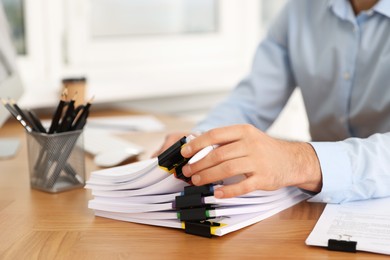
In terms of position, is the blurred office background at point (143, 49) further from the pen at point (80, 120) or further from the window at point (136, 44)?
the pen at point (80, 120)

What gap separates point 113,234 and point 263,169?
0.80ft

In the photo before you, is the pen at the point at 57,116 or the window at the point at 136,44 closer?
the pen at the point at 57,116

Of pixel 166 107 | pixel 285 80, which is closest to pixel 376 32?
pixel 285 80

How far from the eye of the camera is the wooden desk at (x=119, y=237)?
85cm

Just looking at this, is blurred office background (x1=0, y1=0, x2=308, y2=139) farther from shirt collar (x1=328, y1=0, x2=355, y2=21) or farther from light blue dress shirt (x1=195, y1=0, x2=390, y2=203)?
shirt collar (x1=328, y1=0, x2=355, y2=21)

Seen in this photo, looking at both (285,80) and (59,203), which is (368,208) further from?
(285,80)

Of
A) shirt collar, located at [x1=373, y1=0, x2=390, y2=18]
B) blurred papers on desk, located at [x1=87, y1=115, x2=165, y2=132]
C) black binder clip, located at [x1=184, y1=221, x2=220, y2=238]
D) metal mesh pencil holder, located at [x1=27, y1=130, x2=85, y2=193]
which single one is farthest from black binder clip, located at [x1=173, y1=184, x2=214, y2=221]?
blurred papers on desk, located at [x1=87, y1=115, x2=165, y2=132]

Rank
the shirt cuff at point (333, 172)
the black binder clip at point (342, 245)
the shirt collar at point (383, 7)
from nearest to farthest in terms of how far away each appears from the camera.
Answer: the black binder clip at point (342, 245), the shirt cuff at point (333, 172), the shirt collar at point (383, 7)

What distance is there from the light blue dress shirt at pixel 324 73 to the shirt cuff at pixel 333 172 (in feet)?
0.85

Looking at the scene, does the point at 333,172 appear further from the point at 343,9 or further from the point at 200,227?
the point at 343,9

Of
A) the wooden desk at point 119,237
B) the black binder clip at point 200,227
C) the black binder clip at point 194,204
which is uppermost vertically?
the black binder clip at point 194,204

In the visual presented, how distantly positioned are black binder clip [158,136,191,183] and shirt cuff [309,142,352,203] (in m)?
0.24

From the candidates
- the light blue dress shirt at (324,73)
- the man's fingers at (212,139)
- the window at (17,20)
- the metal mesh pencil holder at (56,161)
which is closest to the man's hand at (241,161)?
the man's fingers at (212,139)

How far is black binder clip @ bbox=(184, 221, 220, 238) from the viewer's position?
2.97 ft
